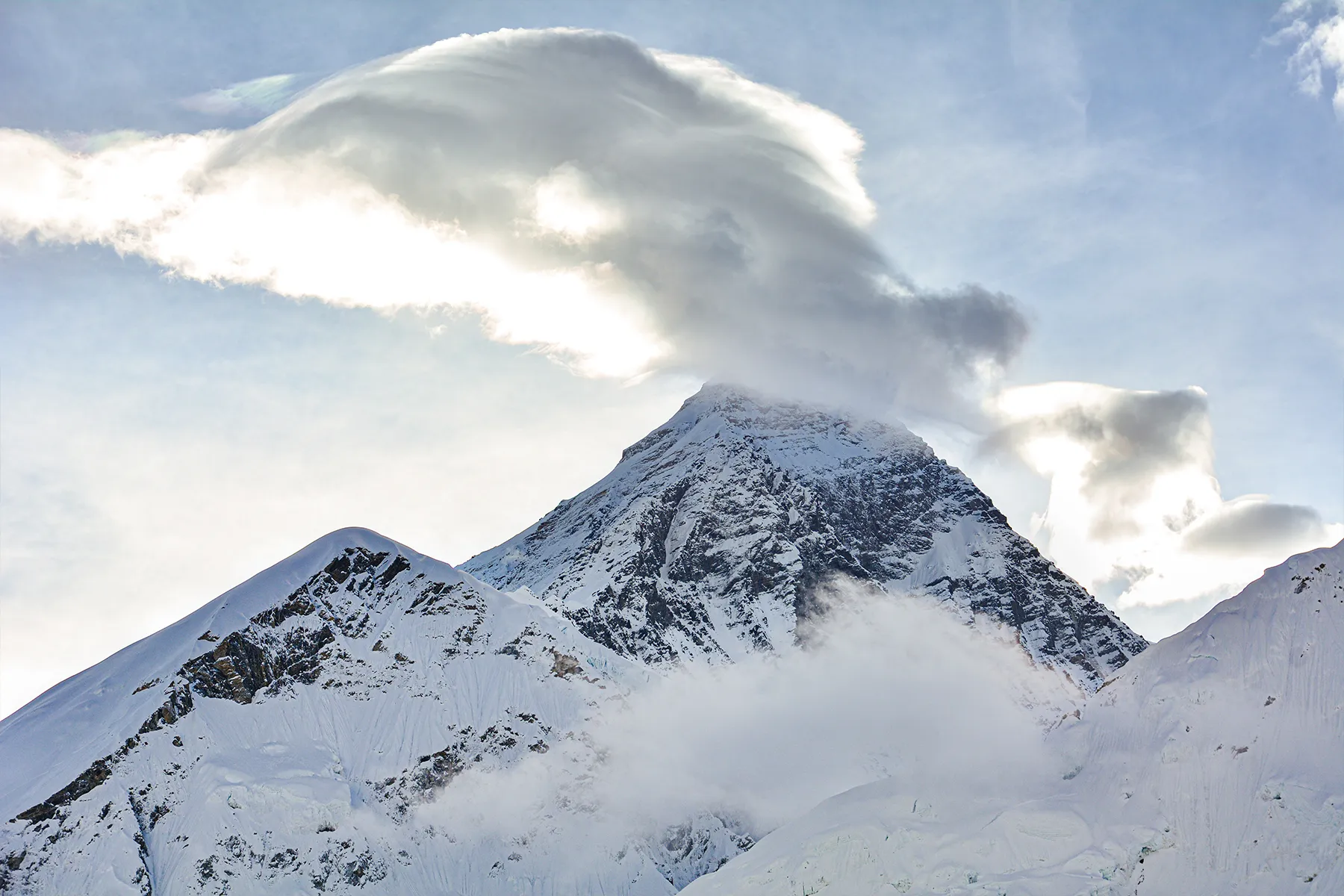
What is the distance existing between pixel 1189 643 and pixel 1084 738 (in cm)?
1417

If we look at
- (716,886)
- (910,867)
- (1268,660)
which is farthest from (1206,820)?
(716,886)

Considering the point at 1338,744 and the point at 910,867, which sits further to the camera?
the point at 910,867

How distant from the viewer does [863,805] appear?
135750mm

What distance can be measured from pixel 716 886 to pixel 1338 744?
60.6 meters

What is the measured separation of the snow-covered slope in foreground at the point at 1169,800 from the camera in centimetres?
11238

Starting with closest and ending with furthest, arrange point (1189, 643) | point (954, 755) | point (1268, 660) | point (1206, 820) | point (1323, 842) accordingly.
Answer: point (1323, 842) → point (1206, 820) → point (1268, 660) → point (1189, 643) → point (954, 755)

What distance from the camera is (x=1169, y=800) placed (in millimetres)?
120000

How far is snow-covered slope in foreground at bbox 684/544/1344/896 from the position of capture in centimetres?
11238

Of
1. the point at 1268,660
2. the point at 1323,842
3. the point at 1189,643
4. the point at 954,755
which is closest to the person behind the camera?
the point at 1323,842

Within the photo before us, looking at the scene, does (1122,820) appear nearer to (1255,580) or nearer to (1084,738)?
(1084,738)

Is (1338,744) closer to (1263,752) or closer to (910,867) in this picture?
(1263,752)

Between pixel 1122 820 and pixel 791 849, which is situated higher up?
pixel 791 849

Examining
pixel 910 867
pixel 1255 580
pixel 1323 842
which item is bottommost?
pixel 1323 842

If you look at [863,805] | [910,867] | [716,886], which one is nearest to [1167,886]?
[910,867]
